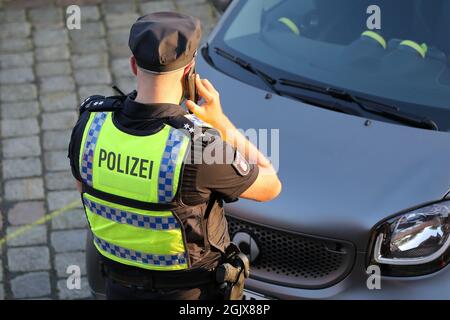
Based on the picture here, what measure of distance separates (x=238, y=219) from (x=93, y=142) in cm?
99

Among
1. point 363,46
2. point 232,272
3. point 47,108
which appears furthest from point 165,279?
point 47,108

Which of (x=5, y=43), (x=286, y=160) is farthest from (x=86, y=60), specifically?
(x=286, y=160)

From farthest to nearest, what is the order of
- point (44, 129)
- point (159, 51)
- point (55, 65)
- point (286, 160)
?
point (55, 65) < point (44, 129) < point (286, 160) < point (159, 51)

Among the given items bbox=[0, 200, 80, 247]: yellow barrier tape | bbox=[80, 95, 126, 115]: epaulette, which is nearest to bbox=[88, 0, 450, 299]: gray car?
bbox=[80, 95, 126, 115]: epaulette

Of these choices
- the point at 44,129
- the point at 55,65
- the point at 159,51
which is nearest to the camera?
the point at 159,51

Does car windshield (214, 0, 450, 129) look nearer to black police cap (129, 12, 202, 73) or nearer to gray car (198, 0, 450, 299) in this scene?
gray car (198, 0, 450, 299)

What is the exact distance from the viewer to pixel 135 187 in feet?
10.4

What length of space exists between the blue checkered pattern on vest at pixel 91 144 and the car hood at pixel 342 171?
917 millimetres

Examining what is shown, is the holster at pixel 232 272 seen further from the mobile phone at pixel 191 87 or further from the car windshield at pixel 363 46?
the car windshield at pixel 363 46

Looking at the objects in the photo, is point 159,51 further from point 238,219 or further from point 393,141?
point 393,141

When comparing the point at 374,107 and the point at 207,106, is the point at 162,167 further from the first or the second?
the point at 374,107

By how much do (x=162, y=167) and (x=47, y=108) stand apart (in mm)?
3656

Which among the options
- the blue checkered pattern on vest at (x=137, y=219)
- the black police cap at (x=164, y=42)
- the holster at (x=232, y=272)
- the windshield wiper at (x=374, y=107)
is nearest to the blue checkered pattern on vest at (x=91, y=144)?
the blue checkered pattern on vest at (x=137, y=219)

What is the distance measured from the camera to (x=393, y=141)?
13.4 ft
